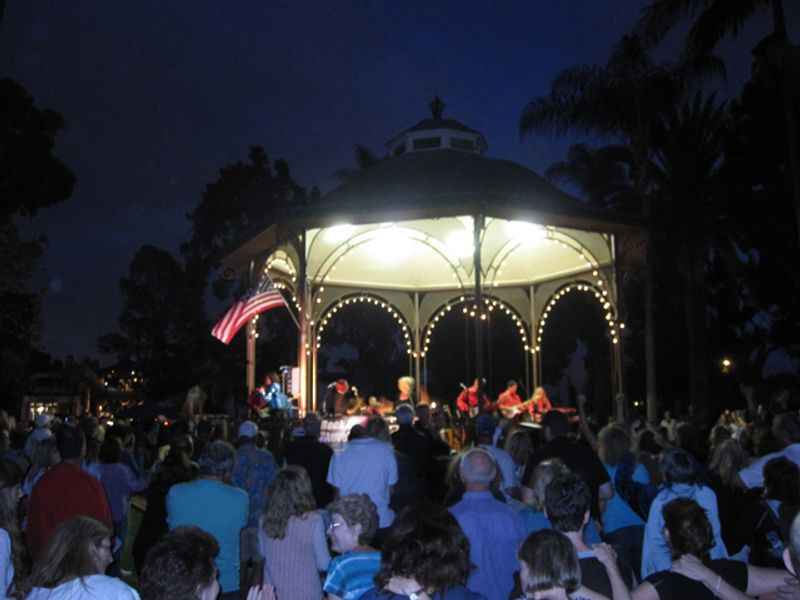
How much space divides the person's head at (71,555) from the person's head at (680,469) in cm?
371

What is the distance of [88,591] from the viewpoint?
11.9 ft

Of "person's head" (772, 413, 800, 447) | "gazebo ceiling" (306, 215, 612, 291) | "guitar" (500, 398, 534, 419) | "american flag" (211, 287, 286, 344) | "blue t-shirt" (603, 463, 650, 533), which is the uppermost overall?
"gazebo ceiling" (306, 215, 612, 291)

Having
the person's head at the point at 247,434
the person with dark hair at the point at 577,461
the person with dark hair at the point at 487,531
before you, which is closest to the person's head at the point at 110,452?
the person's head at the point at 247,434

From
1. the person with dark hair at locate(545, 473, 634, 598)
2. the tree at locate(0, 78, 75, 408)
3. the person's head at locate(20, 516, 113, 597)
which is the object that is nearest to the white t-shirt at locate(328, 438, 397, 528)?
the person with dark hair at locate(545, 473, 634, 598)

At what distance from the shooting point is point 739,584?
433 cm

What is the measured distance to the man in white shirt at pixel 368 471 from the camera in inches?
299

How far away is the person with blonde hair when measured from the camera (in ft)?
18.0

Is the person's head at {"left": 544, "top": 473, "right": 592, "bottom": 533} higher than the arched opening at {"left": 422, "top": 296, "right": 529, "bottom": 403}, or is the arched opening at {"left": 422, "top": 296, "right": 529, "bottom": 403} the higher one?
the arched opening at {"left": 422, "top": 296, "right": 529, "bottom": 403}

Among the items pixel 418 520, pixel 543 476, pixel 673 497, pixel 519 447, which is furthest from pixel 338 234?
pixel 418 520

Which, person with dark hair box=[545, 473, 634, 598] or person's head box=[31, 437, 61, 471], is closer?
person with dark hair box=[545, 473, 634, 598]

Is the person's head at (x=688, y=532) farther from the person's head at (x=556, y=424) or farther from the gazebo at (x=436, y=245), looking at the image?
the gazebo at (x=436, y=245)

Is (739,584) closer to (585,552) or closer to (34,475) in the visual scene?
(585,552)

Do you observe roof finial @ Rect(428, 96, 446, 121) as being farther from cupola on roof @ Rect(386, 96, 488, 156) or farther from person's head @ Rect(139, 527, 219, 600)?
person's head @ Rect(139, 527, 219, 600)

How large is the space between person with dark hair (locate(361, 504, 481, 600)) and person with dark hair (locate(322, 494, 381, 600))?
53 centimetres
